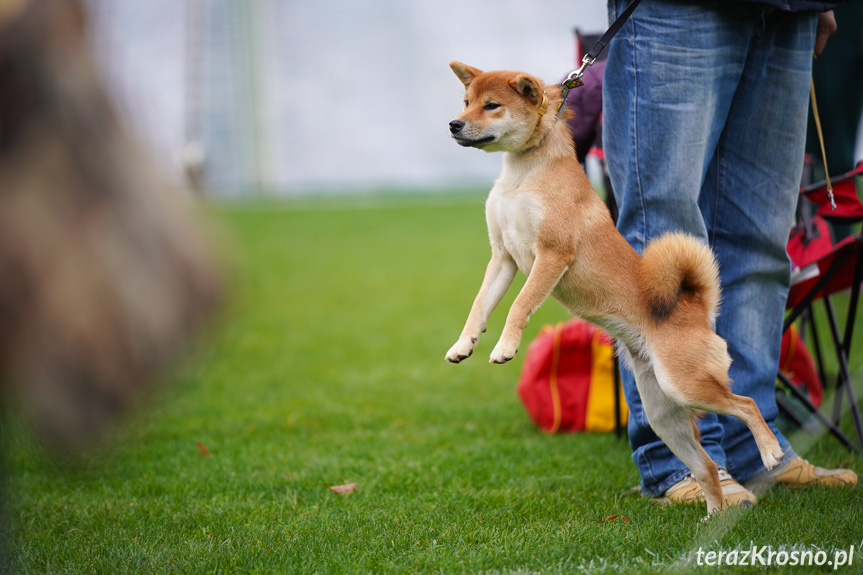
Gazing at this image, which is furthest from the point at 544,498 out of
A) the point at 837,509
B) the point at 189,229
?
the point at 189,229

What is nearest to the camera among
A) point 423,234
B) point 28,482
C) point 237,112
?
point 237,112

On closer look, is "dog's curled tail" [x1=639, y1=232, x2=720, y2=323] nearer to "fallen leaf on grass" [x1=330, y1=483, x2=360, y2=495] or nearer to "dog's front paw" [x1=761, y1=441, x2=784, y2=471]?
"dog's front paw" [x1=761, y1=441, x2=784, y2=471]

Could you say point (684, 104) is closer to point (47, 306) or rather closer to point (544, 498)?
point (544, 498)

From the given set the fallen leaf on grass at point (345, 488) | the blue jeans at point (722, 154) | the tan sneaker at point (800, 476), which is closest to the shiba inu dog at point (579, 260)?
the blue jeans at point (722, 154)

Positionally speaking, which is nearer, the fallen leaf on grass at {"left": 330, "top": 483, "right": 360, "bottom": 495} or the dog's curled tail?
the dog's curled tail

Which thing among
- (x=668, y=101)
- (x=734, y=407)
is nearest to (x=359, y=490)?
(x=734, y=407)

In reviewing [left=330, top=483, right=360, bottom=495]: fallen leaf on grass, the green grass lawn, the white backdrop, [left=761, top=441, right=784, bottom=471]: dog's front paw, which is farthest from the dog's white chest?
the white backdrop

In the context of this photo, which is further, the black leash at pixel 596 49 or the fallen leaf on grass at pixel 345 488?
the fallen leaf on grass at pixel 345 488

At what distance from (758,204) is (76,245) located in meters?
2.52

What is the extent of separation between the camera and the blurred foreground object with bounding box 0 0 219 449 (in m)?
0.45

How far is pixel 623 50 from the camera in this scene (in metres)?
2.39

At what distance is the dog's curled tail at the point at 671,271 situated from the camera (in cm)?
226

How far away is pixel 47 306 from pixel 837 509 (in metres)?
2.47

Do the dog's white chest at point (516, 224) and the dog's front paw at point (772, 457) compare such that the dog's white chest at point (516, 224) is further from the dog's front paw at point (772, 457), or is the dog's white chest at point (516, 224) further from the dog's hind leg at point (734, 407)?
the dog's front paw at point (772, 457)
